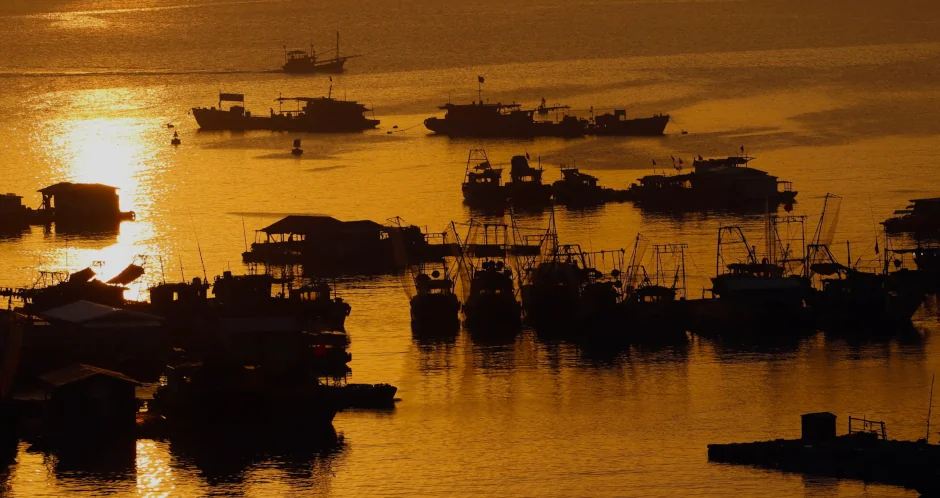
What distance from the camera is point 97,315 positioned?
4341 cm

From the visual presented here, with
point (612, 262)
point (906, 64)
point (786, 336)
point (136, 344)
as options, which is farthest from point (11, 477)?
point (906, 64)

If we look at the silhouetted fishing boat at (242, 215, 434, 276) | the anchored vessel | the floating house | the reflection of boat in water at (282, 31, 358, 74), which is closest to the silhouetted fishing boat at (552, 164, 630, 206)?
the anchored vessel

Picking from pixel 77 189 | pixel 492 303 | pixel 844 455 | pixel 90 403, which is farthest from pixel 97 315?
pixel 77 189

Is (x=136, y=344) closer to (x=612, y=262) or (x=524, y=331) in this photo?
(x=524, y=331)

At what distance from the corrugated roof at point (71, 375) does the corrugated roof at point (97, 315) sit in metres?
5.11

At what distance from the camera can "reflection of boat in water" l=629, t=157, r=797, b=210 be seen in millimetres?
70688

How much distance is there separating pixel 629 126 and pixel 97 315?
180 feet

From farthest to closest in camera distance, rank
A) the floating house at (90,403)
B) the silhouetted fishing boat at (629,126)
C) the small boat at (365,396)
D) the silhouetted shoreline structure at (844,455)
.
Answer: the silhouetted fishing boat at (629,126)
the small boat at (365,396)
the floating house at (90,403)
the silhouetted shoreline structure at (844,455)

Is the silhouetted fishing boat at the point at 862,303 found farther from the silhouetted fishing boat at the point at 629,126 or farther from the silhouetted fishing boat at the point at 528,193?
the silhouetted fishing boat at the point at 629,126

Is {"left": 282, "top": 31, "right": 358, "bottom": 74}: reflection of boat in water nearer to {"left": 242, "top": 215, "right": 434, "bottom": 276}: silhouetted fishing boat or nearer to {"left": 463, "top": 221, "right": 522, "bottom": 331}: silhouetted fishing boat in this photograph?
{"left": 242, "top": 215, "right": 434, "bottom": 276}: silhouetted fishing boat

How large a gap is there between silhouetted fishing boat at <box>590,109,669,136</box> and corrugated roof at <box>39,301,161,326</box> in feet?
174

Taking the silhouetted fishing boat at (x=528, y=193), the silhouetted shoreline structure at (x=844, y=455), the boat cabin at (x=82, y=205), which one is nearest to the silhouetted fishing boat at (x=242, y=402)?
the silhouetted shoreline structure at (x=844, y=455)

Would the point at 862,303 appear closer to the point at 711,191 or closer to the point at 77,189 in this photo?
the point at 711,191

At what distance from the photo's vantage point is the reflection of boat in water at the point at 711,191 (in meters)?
70.7
